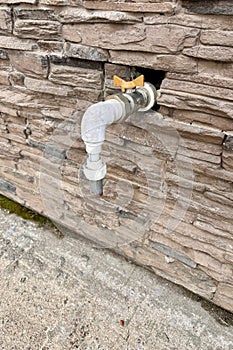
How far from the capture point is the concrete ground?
4.24 ft

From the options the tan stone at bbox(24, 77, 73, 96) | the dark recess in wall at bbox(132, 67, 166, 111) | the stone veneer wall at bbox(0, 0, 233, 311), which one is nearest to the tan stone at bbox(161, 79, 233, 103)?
the stone veneer wall at bbox(0, 0, 233, 311)

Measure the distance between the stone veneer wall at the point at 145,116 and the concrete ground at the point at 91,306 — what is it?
0.10 m

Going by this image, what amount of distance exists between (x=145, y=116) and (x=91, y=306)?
2.86 feet

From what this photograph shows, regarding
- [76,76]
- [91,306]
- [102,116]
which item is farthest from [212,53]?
[91,306]

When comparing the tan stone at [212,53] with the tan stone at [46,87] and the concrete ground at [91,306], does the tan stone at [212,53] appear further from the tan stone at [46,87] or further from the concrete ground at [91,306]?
the concrete ground at [91,306]

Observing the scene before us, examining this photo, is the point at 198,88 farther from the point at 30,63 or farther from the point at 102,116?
the point at 30,63

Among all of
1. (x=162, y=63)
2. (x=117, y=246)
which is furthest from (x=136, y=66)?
(x=117, y=246)

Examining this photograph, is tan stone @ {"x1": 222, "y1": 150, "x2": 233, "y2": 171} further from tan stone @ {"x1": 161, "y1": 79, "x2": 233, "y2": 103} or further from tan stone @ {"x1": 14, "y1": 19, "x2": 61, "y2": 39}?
tan stone @ {"x1": 14, "y1": 19, "x2": 61, "y2": 39}

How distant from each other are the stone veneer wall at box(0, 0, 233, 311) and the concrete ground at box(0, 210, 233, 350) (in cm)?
10

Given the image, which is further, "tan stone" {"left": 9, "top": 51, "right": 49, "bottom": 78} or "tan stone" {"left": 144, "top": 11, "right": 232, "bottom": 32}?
"tan stone" {"left": 9, "top": 51, "right": 49, "bottom": 78}

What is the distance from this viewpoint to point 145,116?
113 cm

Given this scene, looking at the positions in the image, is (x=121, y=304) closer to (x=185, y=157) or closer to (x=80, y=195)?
(x=80, y=195)

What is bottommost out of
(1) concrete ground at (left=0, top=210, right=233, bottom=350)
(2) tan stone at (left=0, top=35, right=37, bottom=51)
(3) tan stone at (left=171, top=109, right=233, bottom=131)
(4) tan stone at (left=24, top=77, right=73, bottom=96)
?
(1) concrete ground at (left=0, top=210, right=233, bottom=350)

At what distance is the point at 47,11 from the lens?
1.13m
